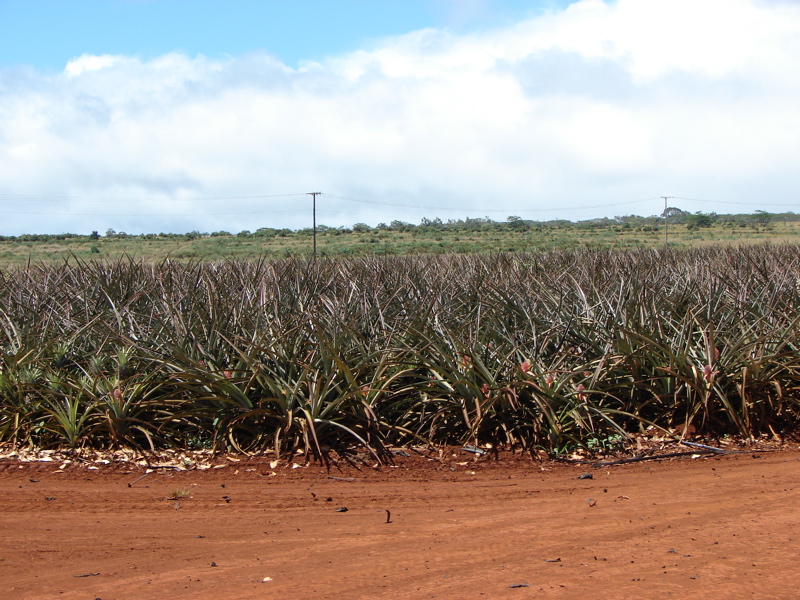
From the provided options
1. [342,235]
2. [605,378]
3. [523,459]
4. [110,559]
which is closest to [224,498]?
[110,559]

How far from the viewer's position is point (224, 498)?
4.67 metres

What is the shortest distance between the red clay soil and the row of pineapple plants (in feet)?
1.37

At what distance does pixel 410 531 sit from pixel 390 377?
1.90 metres

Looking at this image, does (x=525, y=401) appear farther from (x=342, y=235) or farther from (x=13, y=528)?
(x=342, y=235)

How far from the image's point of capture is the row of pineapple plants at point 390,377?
5.59 m

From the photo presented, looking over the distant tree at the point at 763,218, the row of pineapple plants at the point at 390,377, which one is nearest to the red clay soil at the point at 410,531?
the row of pineapple plants at the point at 390,377

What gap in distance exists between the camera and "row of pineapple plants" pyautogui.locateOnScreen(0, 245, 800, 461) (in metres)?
5.59

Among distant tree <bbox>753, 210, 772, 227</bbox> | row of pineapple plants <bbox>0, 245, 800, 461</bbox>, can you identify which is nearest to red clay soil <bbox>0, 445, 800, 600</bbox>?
row of pineapple plants <bbox>0, 245, 800, 461</bbox>

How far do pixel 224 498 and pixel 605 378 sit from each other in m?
3.30

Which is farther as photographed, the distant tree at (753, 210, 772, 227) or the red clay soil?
the distant tree at (753, 210, 772, 227)

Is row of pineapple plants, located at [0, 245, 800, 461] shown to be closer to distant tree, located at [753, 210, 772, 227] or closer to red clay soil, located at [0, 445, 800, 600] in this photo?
red clay soil, located at [0, 445, 800, 600]

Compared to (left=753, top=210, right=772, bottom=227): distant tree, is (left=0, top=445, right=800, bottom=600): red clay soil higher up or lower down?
lower down

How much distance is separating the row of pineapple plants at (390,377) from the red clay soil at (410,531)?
0.42 metres

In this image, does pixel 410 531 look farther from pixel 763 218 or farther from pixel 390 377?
pixel 763 218
